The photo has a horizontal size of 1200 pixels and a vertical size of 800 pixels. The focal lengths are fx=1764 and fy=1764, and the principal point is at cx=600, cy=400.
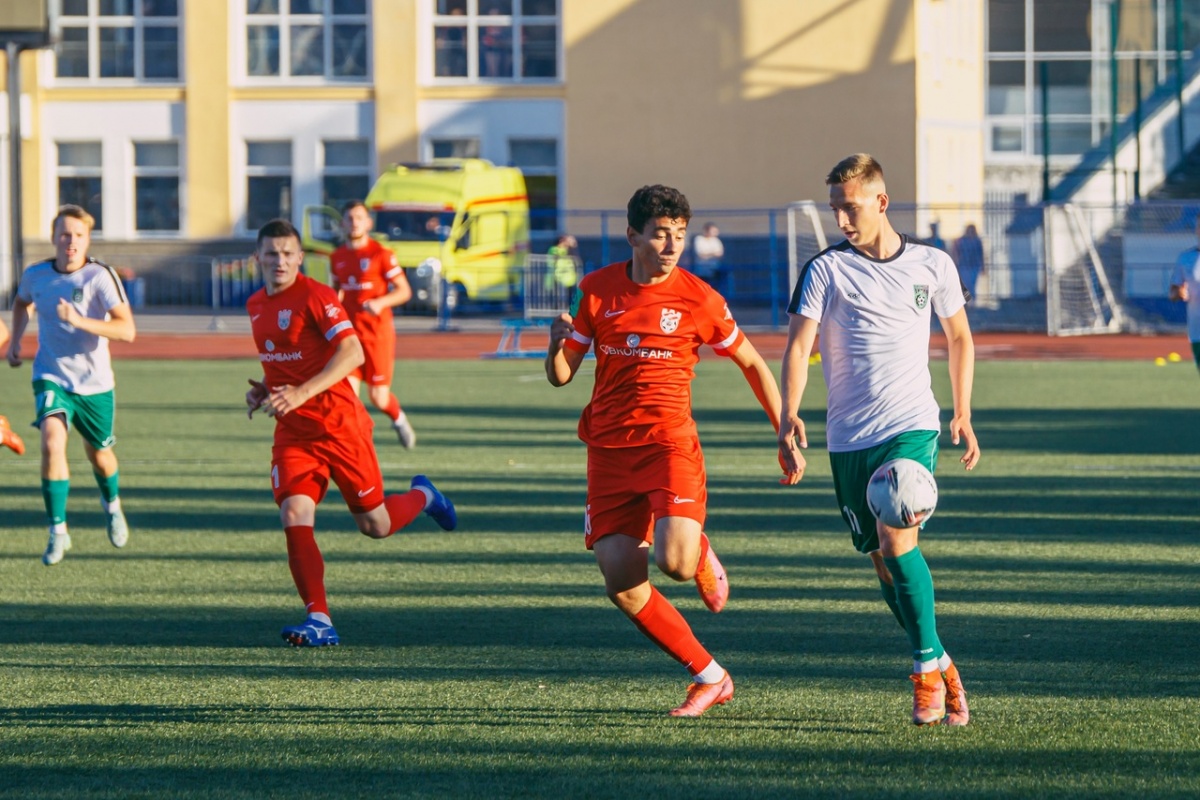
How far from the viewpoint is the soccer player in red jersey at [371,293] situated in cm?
1508

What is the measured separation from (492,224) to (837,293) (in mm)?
30767

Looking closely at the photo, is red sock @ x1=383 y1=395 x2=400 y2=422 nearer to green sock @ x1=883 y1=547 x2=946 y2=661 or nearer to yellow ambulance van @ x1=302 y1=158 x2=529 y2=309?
green sock @ x1=883 y1=547 x2=946 y2=661

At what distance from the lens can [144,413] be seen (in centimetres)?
1853

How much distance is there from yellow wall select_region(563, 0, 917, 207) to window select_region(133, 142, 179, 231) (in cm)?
952

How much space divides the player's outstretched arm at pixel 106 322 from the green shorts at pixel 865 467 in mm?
4721

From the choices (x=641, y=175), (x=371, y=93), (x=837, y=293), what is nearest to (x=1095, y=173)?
(x=641, y=175)

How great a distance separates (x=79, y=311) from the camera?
9758 mm

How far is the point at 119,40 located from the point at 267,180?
16.0 feet

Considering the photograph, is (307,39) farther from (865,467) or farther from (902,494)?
(902,494)

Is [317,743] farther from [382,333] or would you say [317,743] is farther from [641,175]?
[641,175]

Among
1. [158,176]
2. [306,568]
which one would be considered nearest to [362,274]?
[306,568]

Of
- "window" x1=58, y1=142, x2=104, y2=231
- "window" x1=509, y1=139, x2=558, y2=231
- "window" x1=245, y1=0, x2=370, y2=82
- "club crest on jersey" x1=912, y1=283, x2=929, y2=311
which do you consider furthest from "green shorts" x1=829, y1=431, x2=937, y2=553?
"window" x1=58, y1=142, x2=104, y2=231

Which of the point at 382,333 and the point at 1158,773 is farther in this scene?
the point at 382,333

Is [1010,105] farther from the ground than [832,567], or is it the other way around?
[1010,105]
